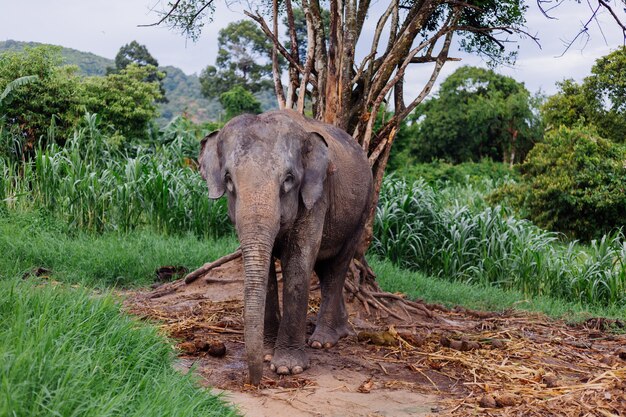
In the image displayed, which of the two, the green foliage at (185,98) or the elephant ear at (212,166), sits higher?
the green foliage at (185,98)

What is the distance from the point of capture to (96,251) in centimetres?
905

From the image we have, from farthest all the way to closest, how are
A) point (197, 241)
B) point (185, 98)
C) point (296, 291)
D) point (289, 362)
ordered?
point (185, 98), point (197, 241), point (296, 291), point (289, 362)

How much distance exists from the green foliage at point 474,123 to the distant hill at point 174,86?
4030 cm

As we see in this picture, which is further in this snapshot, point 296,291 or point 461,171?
point 461,171

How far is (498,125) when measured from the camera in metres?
37.0

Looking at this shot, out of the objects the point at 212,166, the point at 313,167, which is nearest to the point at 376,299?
the point at 313,167

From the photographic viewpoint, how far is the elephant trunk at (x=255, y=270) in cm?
456

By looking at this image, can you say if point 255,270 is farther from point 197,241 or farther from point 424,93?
point 197,241

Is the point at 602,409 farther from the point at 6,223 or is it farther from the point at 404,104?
the point at 6,223

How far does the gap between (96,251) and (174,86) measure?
81.9 meters

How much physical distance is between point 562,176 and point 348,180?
1272 cm

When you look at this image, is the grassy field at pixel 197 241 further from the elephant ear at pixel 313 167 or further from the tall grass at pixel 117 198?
the elephant ear at pixel 313 167

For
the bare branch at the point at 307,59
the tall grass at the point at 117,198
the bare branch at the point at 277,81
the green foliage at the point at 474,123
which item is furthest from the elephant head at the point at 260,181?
the green foliage at the point at 474,123

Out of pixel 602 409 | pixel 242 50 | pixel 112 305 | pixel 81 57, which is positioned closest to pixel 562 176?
pixel 602 409
